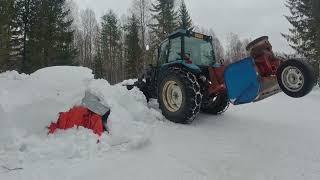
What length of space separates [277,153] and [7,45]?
74.9 ft

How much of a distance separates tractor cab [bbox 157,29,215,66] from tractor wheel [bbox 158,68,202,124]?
2.01 feet

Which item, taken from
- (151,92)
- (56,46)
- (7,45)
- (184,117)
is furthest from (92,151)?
(56,46)

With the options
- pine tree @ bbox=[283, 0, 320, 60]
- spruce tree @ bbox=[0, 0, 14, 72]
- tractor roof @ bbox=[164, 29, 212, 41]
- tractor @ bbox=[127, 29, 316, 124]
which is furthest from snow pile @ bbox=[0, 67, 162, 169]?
pine tree @ bbox=[283, 0, 320, 60]

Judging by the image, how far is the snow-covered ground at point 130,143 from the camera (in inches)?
210

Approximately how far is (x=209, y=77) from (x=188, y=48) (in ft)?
3.54

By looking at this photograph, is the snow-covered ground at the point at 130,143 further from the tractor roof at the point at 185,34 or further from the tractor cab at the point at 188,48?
the tractor roof at the point at 185,34

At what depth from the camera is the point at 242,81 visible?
7.32m

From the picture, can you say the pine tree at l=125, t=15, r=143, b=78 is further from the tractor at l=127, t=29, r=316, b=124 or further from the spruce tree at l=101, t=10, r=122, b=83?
the tractor at l=127, t=29, r=316, b=124

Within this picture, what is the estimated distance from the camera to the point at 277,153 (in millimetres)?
6387

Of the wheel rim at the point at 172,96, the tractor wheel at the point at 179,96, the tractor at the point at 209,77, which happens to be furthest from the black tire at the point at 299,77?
the wheel rim at the point at 172,96

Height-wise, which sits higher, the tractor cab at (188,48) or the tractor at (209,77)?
the tractor cab at (188,48)

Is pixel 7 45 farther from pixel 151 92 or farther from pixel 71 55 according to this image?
pixel 151 92

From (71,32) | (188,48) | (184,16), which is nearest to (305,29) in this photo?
(184,16)

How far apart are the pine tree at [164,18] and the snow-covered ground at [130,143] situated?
30.3 m
